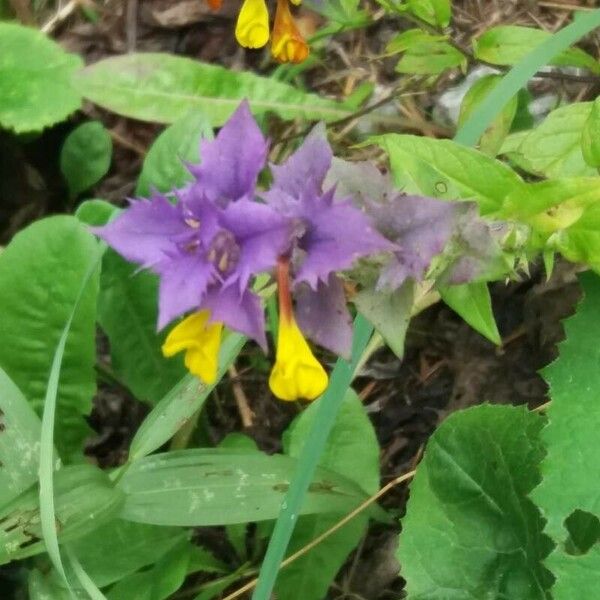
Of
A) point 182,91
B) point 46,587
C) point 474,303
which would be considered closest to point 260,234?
point 474,303

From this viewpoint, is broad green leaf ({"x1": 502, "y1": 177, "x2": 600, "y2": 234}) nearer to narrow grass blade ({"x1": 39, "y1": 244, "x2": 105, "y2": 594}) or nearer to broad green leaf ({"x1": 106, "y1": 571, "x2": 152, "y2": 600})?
narrow grass blade ({"x1": 39, "y1": 244, "x2": 105, "y2": 594})

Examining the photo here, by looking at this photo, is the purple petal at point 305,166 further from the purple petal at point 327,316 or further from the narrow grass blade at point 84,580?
the narrow grass blade at point 84,580

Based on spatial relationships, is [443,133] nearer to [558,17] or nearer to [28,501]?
[558,17]

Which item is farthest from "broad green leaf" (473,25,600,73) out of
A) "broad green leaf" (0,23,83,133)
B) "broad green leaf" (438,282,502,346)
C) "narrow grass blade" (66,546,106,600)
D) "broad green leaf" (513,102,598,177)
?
"narrow grass blade" (66,546,106,600)

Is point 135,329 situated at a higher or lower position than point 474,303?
lower

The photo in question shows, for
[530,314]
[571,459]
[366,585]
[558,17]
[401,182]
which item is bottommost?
[366,585]

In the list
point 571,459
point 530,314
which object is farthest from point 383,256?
point 530,314

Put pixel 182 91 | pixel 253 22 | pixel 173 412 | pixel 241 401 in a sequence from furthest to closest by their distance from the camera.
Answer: pixel 182 91, pixel 241 401, pixel 173 412, pixel 253 22

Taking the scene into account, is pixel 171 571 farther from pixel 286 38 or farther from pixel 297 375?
pixel 286 38
